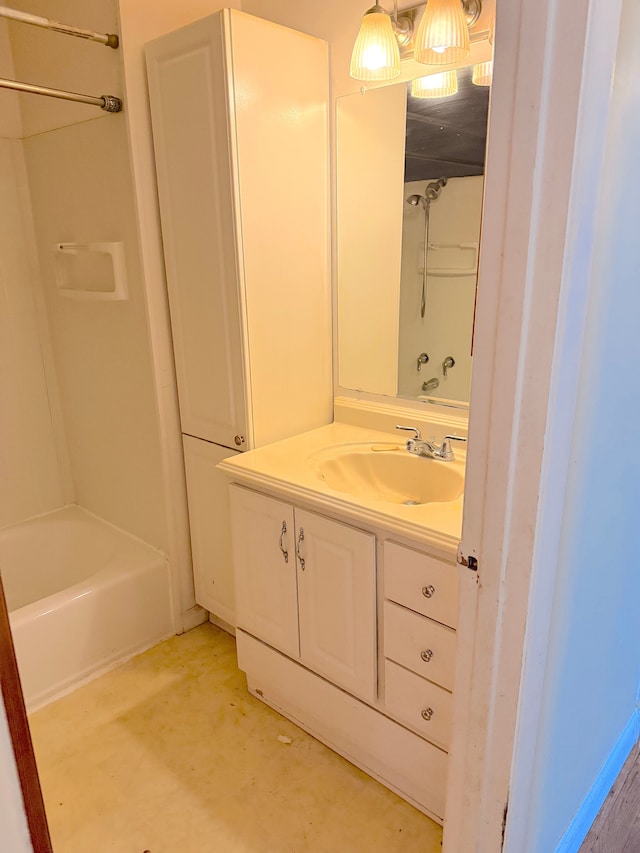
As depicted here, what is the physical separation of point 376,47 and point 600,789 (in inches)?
77.7

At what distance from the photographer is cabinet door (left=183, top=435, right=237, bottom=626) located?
2.05m

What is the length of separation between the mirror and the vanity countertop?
0.20m

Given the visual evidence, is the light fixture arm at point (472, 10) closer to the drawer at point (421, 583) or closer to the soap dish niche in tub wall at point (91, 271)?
the soap dish niche in tub wall at point (91, 271)

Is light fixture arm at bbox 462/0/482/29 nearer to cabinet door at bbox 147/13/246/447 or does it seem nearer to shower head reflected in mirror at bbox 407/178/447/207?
shower head reflected in mirror at bbox 407/178/447/207

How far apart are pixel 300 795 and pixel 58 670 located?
0.90 m

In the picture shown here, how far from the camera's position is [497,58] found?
780 millimetres

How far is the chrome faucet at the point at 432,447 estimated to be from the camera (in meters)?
1.70

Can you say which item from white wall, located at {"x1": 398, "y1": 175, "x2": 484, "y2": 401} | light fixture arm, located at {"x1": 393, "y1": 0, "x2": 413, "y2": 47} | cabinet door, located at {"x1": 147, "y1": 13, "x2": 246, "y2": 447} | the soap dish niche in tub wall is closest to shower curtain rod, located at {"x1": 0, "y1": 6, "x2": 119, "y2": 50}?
cabinet door, located at {"x1": 147, "y1": 13, "x2": 246, "y2": 447}

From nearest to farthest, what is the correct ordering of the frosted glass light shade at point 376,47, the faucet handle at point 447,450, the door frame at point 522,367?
1. the door frame at point 522,367
2. the frosted glass light shade at point 376,47
3. the faucet handle at point 447,450

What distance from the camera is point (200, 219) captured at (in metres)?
1.80

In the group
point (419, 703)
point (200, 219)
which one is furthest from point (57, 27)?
point (419, 703)

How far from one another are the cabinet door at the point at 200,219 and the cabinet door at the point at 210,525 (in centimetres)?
9

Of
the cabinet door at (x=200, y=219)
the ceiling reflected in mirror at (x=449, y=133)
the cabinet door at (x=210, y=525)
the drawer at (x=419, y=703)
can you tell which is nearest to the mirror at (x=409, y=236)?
the ceiling reflected in mirror at (x=449, y=133)

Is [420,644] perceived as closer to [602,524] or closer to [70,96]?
[602,524]
